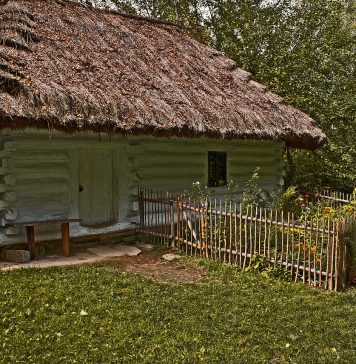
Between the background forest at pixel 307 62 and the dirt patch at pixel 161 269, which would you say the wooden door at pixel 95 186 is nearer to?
the dirt patch at pixel 161 269

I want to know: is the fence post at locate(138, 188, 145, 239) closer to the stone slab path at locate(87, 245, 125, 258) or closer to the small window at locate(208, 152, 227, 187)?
the stone slab path at locate(87, 245, 125, 258)

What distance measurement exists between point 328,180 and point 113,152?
31.9 feet

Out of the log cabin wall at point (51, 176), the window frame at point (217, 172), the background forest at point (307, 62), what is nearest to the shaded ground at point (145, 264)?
the log cabin wall at point (51, 176)

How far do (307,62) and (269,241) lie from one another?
11.1 m

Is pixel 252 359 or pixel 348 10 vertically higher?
pixel 348 10

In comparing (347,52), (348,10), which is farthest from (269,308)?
(348,10)

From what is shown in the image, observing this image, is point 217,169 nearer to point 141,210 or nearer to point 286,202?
point 286,202

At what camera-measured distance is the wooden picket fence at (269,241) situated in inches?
276

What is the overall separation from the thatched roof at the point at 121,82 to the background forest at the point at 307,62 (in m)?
3.08

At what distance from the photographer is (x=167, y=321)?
558cm

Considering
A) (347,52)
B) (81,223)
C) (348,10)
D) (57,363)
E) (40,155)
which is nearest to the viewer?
(57,363)

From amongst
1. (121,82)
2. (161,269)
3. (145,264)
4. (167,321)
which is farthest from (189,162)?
(167,321)

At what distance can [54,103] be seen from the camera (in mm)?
8406

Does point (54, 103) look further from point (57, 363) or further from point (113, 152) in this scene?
point (57, 363)
